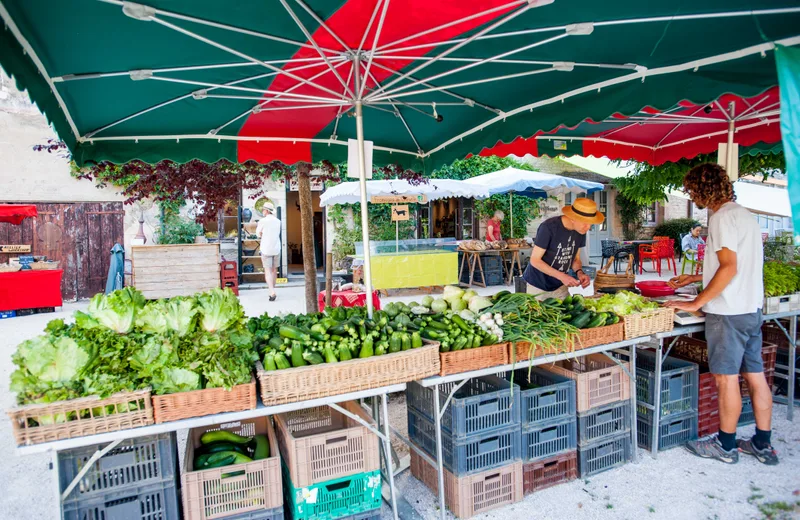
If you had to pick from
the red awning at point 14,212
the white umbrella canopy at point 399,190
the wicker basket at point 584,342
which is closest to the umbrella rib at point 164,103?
the wicker basket at point 584,342

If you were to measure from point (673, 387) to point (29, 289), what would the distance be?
11.8 m

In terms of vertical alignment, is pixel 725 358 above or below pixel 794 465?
above

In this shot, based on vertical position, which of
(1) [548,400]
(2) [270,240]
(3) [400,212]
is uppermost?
(3) [400,212]

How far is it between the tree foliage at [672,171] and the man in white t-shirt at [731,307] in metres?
2.81

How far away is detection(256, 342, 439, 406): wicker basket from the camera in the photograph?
8.68 feet

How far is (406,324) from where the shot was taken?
3.31 m

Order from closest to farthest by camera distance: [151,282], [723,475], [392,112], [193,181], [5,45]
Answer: [5,45] → [723,475] → [392,112] → [193,181] → [151,282]

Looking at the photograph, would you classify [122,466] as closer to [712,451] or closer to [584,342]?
[584,342]

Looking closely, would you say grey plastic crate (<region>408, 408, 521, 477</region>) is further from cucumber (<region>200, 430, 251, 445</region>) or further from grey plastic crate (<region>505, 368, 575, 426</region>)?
cucumber (<region>200, 430, 251, 445</region>)

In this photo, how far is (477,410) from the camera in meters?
3.12

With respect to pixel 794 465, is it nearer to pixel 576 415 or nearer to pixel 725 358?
pixel 725 358

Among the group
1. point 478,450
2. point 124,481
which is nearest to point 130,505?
point 124,481

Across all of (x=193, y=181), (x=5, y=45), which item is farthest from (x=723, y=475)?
(x=193, y=181)

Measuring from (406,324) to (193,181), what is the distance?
3.53m
